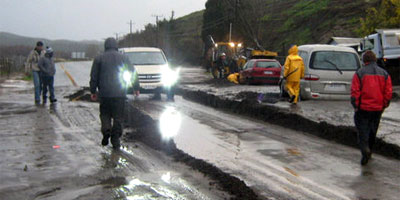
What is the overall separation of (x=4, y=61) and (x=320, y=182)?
116 ft

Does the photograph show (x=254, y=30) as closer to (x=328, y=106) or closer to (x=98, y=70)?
(x=328, y=106)

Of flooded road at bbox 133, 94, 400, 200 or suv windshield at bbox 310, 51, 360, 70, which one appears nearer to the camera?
flooded road at bbox 133, 94, 400, 200

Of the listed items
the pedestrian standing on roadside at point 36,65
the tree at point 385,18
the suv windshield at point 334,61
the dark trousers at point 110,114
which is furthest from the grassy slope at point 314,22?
the dark trousers at point 110,114

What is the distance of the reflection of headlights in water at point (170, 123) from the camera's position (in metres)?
9.32

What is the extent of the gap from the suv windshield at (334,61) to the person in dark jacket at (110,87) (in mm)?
7239

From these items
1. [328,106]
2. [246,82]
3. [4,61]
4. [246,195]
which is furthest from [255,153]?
[4,61]

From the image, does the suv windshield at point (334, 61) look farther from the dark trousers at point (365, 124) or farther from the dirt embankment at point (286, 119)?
the dark trousers at point (365, 124)

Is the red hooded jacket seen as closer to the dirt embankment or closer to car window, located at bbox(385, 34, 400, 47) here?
the dirt embankment

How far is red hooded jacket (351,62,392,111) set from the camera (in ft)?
23.3

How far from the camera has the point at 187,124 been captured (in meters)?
10.9

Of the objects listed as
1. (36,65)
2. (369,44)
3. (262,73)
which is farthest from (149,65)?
(369,44)

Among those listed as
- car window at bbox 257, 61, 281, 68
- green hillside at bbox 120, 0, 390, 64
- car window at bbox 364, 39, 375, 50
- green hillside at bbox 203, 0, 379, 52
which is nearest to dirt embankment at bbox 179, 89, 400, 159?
car window at bbox 257, 61, 281, 68

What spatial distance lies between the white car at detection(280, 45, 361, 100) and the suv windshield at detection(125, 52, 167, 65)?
6.00 m

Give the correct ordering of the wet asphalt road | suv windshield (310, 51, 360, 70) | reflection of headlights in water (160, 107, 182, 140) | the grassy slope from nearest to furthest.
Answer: the wet asphalt road, reflection of headlights in water (160, 107, 182, 140), suv windshield (310, 51, 360, 70), the grassy slope
